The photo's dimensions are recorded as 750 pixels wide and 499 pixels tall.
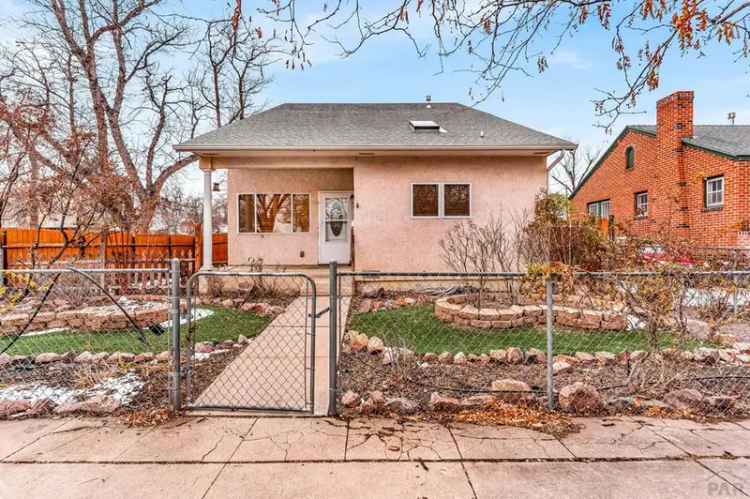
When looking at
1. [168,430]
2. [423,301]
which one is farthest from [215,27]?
[423,301]

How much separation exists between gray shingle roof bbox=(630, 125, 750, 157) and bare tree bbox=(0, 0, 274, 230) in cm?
1547

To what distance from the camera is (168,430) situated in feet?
10.4

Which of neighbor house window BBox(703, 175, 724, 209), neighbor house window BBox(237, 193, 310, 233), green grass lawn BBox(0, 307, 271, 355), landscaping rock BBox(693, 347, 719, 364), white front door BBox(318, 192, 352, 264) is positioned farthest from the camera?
neighbor house window BBox(703, 175, 724, 209)

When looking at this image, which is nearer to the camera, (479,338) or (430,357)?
(430,357)

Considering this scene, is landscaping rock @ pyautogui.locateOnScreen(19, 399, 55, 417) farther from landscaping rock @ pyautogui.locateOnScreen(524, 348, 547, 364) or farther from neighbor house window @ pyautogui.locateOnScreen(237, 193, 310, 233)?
neighbor house window @ pyautogui.locateOnScreen(237, 193, 310, 233)

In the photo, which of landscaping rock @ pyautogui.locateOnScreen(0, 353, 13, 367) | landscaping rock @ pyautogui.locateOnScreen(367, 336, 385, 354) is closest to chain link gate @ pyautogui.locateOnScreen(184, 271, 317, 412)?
landscaping rock @ pyautogui.locateOnScreen(367, 336, 385, 354)

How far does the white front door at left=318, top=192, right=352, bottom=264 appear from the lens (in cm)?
1165

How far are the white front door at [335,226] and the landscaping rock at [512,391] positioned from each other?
26.7 ft

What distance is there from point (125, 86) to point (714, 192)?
23.8m

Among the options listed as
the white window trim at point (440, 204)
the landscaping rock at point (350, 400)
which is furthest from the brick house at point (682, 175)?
the landscaping rock at point (350, 400)

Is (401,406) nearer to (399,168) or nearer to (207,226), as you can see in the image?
(399,168)

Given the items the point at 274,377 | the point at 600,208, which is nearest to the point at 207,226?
the point at 274,377

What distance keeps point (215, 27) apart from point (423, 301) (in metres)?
6.22

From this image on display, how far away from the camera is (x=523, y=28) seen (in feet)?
11.8
